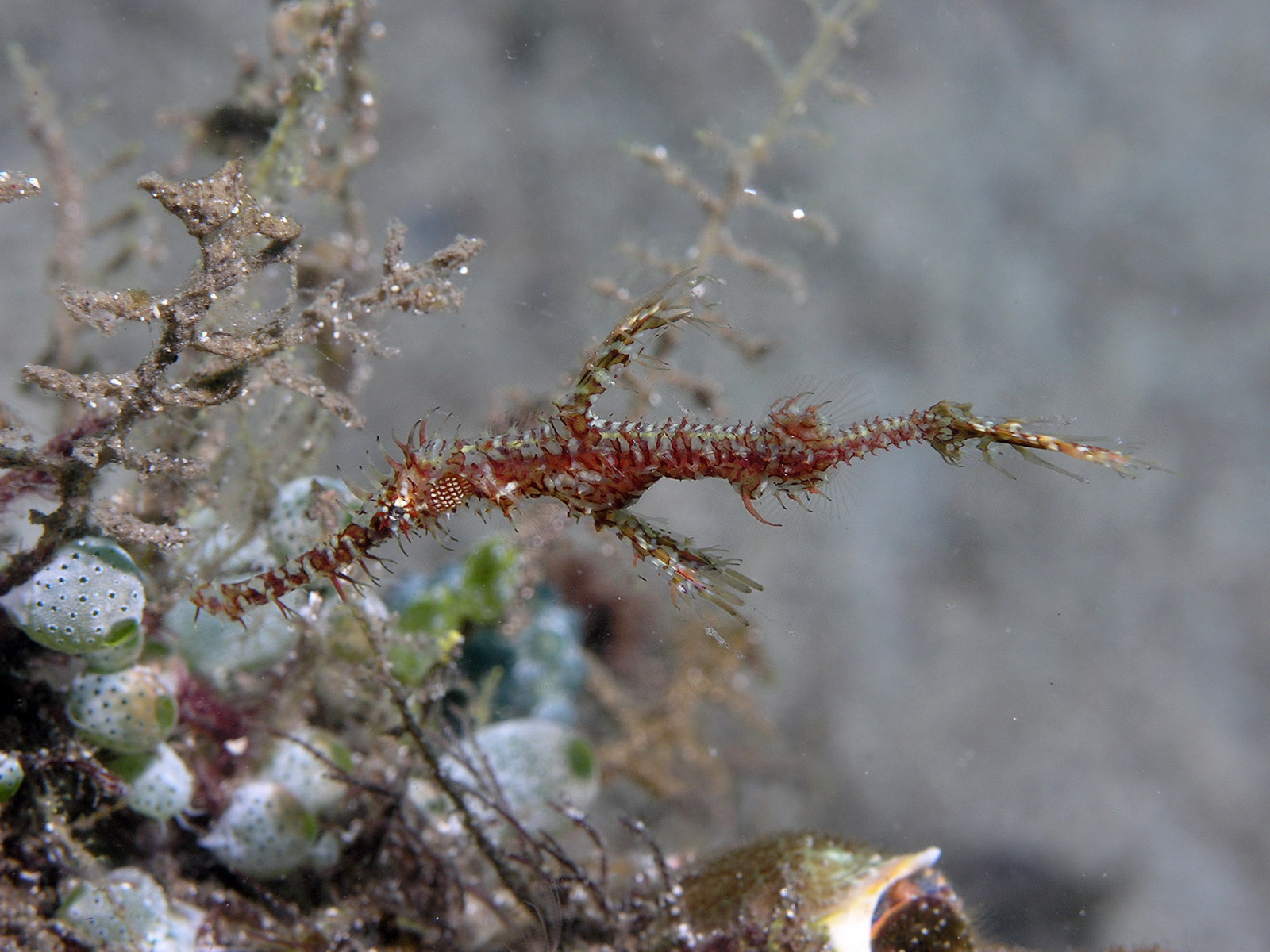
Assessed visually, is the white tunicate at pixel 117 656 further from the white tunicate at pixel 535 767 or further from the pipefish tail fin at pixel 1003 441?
the pipefish tail fin at pixel 1003 441

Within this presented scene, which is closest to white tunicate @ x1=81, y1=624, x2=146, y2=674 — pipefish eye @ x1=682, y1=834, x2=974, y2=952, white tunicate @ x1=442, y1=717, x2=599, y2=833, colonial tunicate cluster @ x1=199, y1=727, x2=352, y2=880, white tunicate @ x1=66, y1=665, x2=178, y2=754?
white tunicate @ x1=66, y1=665, x2=178, y2=754

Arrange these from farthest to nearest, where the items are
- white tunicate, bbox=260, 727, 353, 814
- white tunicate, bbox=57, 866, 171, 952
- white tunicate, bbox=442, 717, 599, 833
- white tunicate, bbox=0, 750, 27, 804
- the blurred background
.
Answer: the blurred background, white tunicate, bbox=442, 717, 599, 833, white tunicate, bbox=260, 727, 353, 814, white tunicate, bbox=57, 866, 171, 952, white tunicate, bbox=0, 750, 27, 804

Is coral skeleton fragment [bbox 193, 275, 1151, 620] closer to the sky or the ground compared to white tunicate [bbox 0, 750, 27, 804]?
closer to the sky

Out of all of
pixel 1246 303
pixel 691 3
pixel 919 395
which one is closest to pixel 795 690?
pixel 919 395

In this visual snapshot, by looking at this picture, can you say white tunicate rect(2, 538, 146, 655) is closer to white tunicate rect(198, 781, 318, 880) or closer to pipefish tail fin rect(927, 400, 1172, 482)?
white tunicate rect(198, 781, 318, 880)

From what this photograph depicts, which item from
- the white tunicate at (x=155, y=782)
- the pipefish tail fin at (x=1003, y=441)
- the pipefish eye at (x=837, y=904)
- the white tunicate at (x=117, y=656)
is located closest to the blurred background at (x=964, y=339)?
the pipefish eye at (x=837, y=904)

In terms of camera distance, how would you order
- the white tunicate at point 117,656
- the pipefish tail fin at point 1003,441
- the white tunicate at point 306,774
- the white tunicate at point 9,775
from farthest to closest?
the white tunicate at point 306,774 < the white tunicate at point 117,656 < the white tunicate at point 9,775 < the pipefish tail fin at point 1003,441
